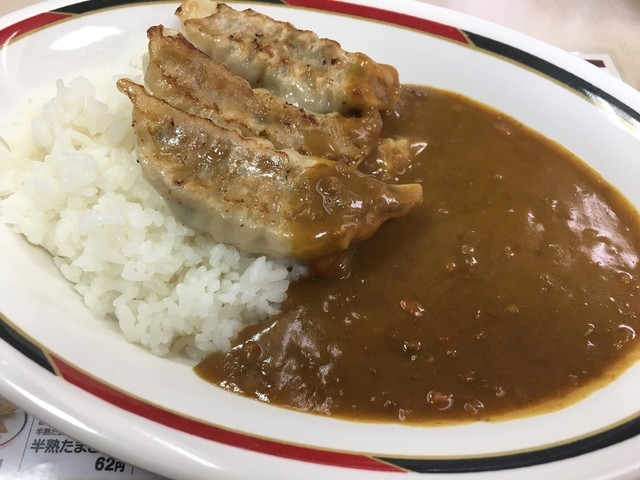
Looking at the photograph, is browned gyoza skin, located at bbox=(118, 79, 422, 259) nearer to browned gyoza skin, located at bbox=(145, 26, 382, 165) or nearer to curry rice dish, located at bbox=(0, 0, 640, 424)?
curry rice dish, located at bbox=(0, 0, 640, 424)

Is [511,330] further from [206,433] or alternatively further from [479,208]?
[206,433]

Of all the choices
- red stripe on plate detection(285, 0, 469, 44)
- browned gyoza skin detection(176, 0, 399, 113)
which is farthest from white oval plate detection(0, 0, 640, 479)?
red stripe on plate detection(285, 0, 469, 44)

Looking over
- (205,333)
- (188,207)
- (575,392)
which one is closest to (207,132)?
(188,207)

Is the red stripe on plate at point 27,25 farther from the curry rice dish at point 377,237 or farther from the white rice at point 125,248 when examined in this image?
the curry rice dish at point 377,237

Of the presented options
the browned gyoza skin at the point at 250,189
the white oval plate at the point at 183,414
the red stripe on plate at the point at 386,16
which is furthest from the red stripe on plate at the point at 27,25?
the red stripe on plate at the point at 386,16

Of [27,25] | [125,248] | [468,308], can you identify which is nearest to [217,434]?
[125,248]

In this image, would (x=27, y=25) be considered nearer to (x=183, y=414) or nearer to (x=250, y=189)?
(x=250, y=189)
